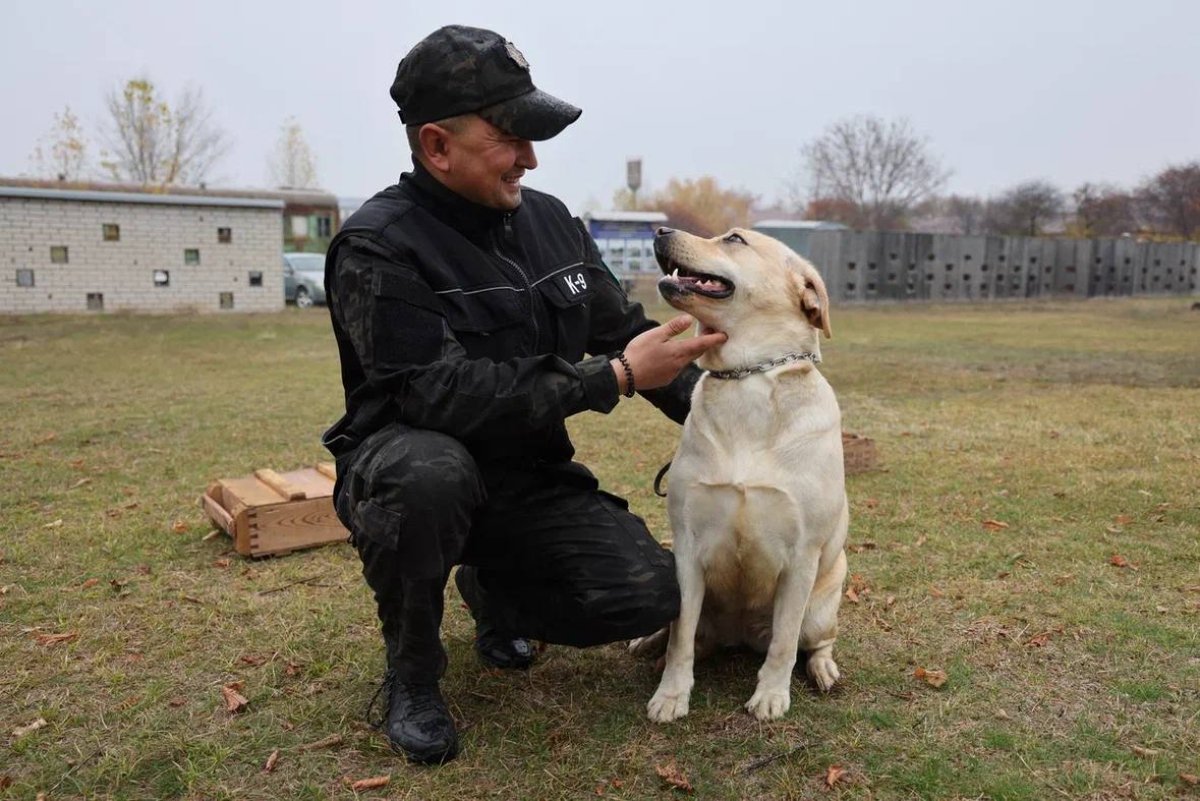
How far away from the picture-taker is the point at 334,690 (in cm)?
288

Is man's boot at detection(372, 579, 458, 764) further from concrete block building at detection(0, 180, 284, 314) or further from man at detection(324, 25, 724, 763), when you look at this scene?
concrete block building at detection(0, 180, 284, 314)

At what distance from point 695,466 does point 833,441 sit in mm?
406

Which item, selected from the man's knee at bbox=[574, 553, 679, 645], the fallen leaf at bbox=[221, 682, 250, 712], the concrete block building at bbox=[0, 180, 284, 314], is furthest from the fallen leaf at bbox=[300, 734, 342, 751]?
the concrete block building at bbox=[0, 180, 284, 314]

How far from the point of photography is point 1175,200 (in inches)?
1636

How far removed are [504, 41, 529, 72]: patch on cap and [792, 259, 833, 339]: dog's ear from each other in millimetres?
985

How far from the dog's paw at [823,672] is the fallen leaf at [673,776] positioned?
635 millimetres

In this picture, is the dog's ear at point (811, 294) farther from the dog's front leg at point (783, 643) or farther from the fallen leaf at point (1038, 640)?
the fallen leaf at point (1038, 640)

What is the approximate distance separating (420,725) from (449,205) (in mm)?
1496

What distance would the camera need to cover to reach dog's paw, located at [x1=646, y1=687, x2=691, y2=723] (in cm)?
265

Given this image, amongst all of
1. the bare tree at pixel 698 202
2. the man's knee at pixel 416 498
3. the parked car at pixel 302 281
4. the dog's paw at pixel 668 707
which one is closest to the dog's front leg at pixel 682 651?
the dog's paw at pixel 668 707

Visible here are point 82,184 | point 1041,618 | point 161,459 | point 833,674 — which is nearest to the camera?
point 833,674

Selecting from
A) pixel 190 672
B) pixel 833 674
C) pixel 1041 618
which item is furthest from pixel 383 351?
pixel 1041 618

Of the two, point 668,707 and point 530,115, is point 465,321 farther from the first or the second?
point 668,707

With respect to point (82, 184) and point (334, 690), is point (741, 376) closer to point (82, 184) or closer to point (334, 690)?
point (334, 690)
